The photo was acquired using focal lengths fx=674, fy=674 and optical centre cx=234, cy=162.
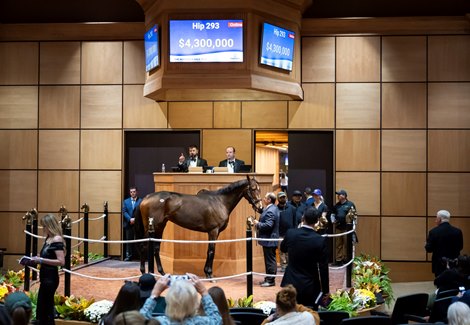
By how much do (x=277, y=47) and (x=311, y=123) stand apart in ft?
7.21

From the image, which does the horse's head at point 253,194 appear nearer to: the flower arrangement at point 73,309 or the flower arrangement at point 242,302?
the flower arrangement at point 242,302

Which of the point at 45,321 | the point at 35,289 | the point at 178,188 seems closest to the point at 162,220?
the point at 178,188

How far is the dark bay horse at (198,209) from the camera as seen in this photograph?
34.2 ft

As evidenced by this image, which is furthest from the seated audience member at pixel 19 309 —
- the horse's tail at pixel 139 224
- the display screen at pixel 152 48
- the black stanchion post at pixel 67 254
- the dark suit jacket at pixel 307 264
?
the display screen at pixel 152 48

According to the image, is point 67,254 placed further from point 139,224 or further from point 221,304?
point 221,304

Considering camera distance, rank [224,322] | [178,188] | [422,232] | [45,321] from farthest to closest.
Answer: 1. [422,232]
2. [178,188]
3. [45,321]
4. [224,322]

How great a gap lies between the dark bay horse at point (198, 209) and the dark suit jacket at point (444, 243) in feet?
8.66

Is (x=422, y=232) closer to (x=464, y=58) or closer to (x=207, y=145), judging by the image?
(x=464, y=58)

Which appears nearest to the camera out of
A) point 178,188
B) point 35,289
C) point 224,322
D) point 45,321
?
point 224,322

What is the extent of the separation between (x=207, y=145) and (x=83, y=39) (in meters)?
3.60

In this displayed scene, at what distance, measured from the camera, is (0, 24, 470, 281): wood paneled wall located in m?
14.2

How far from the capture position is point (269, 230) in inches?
409

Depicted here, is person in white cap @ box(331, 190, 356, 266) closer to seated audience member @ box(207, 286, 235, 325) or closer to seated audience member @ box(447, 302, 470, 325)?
seated audience member @ box(447, 302, 470, 325)

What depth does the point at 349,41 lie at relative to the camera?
1444 centimetres
